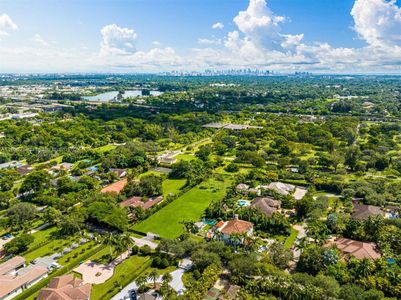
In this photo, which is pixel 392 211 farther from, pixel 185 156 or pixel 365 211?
pixel 185 156

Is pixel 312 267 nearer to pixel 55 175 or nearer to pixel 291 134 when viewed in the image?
pixel 55 175

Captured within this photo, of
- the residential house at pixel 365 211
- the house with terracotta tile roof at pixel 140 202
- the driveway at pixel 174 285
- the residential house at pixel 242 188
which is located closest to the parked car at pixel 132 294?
the driveway at pixel 174 285

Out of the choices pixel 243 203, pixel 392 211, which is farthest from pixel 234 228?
pixel 392 211

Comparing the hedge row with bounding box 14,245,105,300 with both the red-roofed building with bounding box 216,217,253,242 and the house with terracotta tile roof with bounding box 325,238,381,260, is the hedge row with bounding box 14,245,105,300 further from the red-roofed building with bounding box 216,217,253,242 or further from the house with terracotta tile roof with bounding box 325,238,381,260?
the house with terracotta tile roof with bounding box 325,238,381,260

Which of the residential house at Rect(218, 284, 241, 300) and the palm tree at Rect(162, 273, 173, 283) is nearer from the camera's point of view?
the residential house at Rect(218, 284, 241, 300)

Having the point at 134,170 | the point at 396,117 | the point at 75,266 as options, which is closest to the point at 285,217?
the point at 75,266

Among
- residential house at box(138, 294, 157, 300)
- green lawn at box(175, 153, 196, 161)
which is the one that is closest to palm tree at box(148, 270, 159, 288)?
residential house at box(138, 294, 157, 300)

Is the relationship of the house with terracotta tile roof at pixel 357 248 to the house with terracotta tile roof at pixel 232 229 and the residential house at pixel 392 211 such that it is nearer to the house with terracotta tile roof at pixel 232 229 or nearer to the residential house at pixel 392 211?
the house with terracotta tile roof at pixel 232 229
